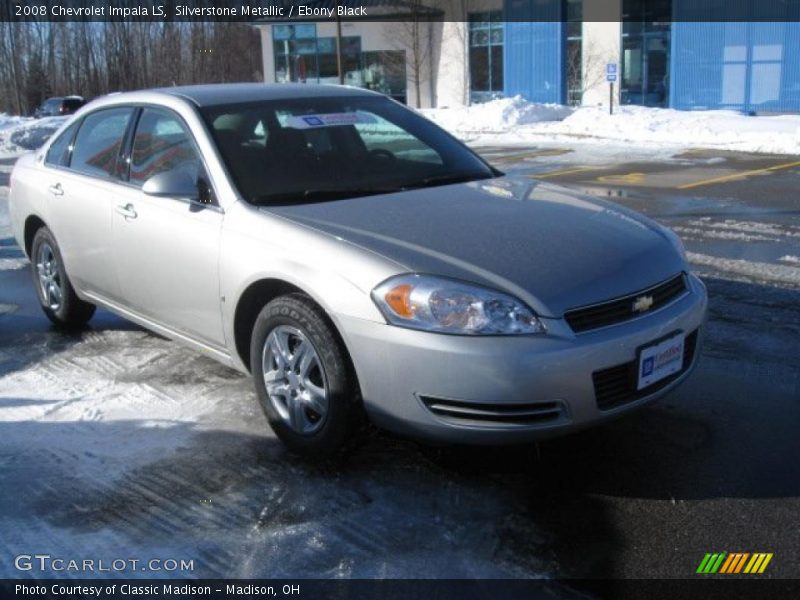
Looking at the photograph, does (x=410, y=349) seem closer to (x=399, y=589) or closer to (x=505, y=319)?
(x=505, y=319)

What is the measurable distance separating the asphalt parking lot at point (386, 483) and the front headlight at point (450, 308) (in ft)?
2.33

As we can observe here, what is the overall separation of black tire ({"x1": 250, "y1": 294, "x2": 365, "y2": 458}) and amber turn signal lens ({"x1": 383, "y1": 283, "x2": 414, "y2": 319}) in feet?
1.13

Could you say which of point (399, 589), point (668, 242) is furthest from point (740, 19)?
point (399, 589)

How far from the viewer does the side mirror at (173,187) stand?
4.39 metres

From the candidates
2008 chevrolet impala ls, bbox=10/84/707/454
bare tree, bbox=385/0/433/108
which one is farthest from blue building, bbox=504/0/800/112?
2008 chevrolet impala ls, bbox=10/84/707/454

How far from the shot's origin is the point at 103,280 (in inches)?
209

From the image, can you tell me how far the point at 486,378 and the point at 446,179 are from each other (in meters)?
1.74

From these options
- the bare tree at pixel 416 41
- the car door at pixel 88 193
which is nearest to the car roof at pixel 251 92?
the car door at pixel 88 193

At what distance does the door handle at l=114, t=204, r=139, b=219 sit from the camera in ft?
15.8

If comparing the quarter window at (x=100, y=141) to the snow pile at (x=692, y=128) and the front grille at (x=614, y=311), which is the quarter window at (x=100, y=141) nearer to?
the front grille at (x=614, y=311)

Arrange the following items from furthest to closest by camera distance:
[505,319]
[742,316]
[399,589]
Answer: [742,316], [505,319], [399,589]

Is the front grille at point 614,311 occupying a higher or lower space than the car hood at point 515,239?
lower

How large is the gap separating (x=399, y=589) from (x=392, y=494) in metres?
0.66

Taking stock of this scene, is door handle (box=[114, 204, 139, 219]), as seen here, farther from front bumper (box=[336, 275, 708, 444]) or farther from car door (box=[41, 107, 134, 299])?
front bumper (box=[336, 275, 708, 444])
